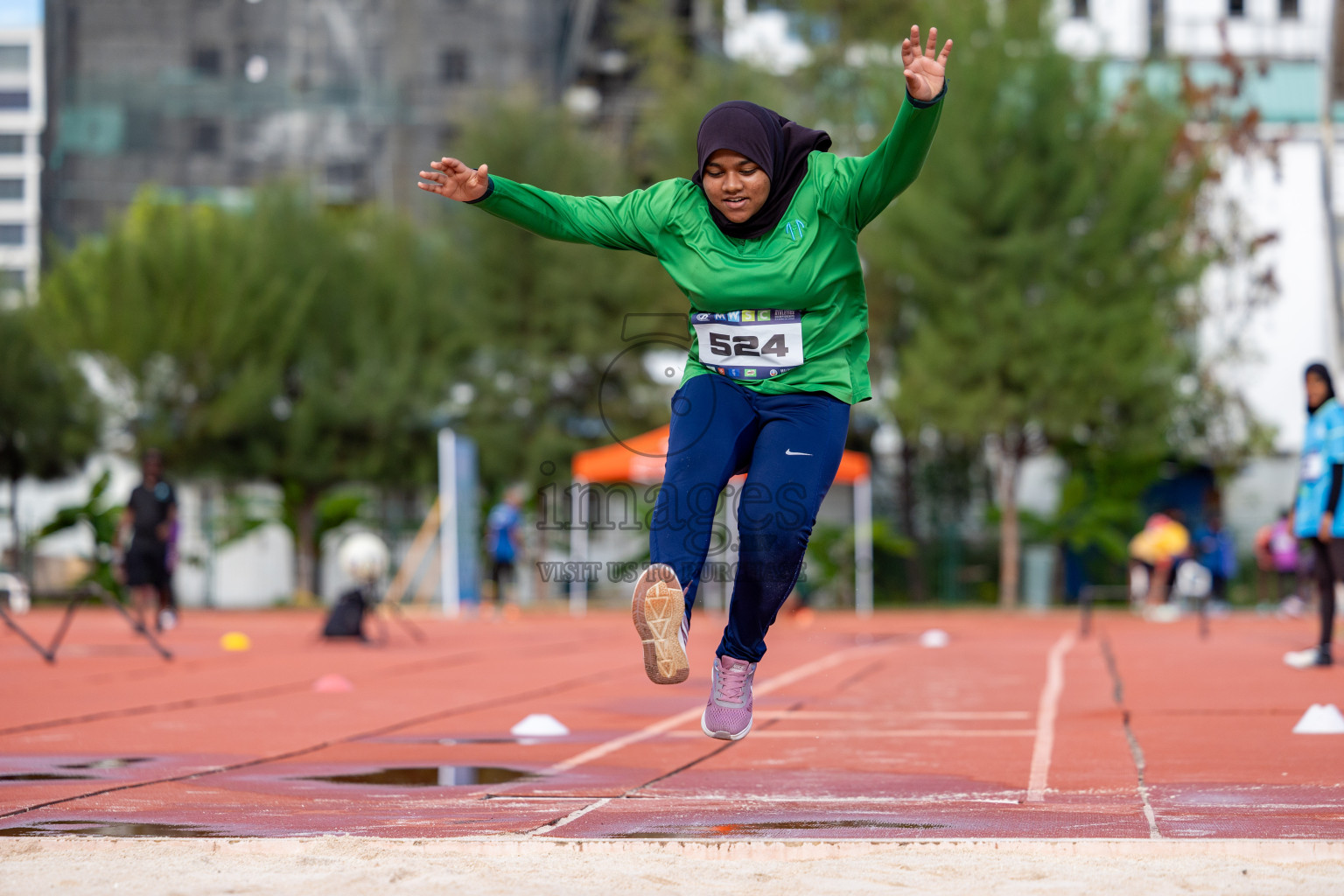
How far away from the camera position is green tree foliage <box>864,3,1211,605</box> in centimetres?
2400

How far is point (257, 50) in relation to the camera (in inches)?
2042

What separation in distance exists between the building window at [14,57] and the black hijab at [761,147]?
93301 mm

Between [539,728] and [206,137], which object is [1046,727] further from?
[206,137]

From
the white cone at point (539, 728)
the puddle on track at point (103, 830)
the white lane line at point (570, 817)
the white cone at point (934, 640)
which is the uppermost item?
the puddle on track at point (103, 830)

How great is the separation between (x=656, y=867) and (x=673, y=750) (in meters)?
2.80

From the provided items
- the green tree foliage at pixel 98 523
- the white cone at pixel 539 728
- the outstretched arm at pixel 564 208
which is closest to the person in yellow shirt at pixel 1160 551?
the green tree foliage at pixel 98 523

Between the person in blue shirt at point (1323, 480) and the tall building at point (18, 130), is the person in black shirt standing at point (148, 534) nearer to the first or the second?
the person in blue shirt at point (1323, 480)

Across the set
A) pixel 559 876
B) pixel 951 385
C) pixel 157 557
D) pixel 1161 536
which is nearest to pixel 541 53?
Result: pixel 951 385

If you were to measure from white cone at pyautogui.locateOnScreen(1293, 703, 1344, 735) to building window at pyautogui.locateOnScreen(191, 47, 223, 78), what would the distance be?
50.6 metres

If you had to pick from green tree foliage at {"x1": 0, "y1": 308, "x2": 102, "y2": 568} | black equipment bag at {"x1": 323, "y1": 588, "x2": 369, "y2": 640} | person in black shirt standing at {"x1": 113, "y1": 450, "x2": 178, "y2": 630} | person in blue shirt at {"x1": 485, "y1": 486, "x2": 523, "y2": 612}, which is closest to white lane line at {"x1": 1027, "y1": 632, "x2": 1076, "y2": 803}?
black equipment bag at {"x1": 323, "y1": 588, "x2": 369, "y2": 640}

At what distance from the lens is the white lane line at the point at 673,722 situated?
20.0 ft

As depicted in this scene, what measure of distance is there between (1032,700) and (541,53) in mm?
45676

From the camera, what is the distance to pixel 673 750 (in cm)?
646

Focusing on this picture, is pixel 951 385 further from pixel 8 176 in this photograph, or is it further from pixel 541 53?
pixel 8 176
